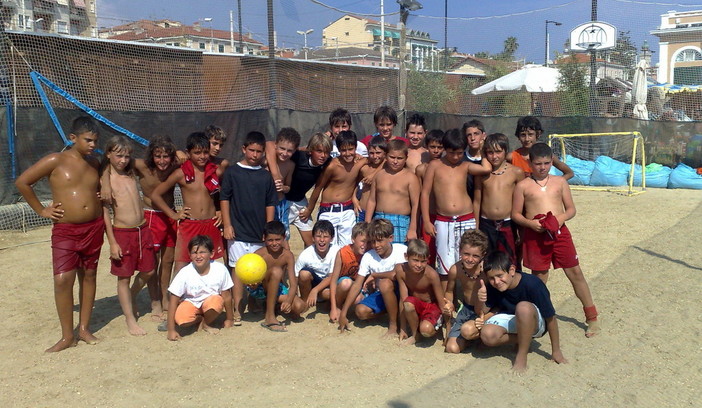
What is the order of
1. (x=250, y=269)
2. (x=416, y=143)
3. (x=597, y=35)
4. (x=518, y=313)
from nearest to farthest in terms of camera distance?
(x=518, y=313) → (x=250, y=269) → (x=416, y=143) → (x=597, y=35)

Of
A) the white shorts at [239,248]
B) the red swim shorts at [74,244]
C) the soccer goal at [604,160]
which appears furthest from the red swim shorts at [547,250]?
the soccer goal at [604,160]

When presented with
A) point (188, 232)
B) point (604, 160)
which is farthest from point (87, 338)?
point (604, 160)

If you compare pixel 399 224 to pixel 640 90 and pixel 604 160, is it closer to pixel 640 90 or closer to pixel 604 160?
pixel 604 160

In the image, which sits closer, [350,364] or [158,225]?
[350,364]

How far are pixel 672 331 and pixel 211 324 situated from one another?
13.1 feet

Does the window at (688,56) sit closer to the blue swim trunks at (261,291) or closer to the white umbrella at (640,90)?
the white umbrella at (640,90)

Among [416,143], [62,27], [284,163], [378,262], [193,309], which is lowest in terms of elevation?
[193,309]

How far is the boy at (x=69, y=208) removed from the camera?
16.3ft

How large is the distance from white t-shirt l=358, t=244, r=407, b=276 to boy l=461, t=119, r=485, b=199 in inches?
37.6

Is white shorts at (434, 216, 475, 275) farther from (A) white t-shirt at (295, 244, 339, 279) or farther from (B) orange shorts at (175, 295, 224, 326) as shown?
(B) orange shorts at (175, 295, 224, 326)

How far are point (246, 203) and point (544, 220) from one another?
2620 mm

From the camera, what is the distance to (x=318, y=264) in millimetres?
5941

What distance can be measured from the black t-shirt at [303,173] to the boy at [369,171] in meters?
0.42

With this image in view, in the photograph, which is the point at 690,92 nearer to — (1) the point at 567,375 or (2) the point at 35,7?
(1) the point at 567,375
